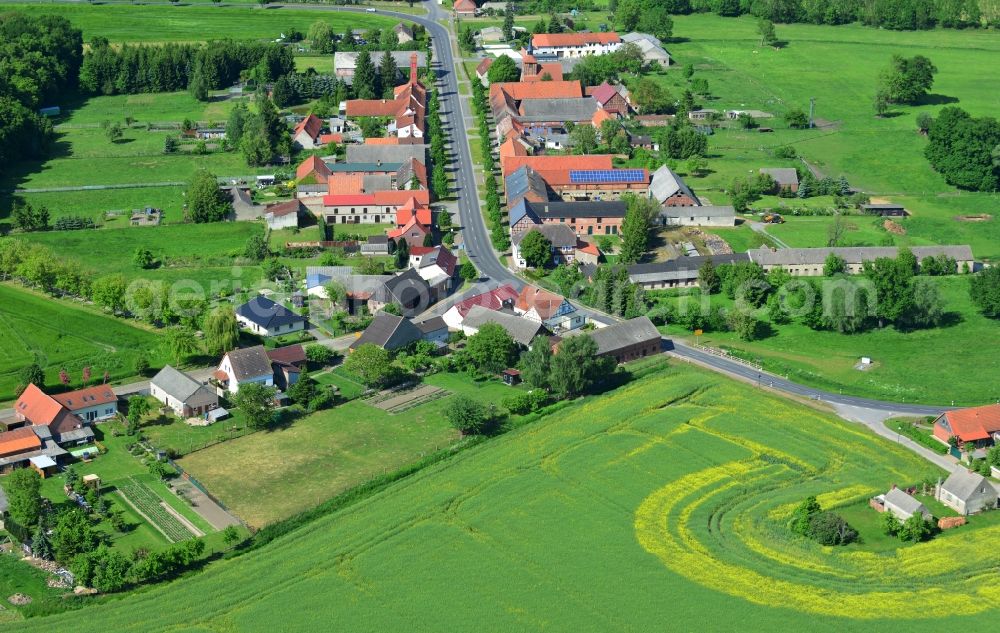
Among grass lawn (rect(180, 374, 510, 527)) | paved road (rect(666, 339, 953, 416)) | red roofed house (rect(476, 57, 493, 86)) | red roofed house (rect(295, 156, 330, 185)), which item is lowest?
grass lawn (rect(180, 374, 510, 527))

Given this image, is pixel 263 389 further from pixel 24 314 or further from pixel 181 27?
pixel 181 27

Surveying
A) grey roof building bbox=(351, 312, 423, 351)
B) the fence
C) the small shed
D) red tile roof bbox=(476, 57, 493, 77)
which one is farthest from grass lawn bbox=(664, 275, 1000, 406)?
red tile roof bbox=(476, 57, 493, 77)

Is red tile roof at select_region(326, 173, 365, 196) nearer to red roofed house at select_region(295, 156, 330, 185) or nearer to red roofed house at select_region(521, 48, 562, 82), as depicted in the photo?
red roofed house at select_region(295, 156, 330, 185)

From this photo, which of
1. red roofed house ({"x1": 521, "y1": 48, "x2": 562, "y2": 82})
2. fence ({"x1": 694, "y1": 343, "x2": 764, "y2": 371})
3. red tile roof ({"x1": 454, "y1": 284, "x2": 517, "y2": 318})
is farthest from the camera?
red roofed house ({"x1": 521, "y1": 48, "x2": 562, "y2": 82})

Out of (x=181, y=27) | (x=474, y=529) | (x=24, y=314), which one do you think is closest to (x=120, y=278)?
(x=24, y=314)

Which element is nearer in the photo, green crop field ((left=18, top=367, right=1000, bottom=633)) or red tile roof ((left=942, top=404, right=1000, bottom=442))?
green crop field ((left=18, top=367, right=1000, bottom=633))

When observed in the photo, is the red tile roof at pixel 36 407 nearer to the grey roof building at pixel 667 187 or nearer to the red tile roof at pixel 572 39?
the grey roof building at pixel 667 187
